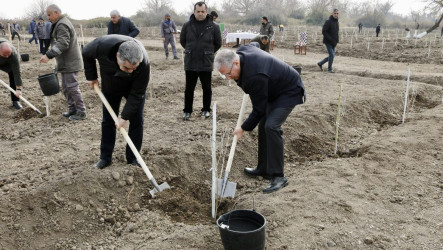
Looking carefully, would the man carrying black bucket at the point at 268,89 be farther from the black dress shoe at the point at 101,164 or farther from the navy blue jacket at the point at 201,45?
the navy blue jacket at the point at 201,45

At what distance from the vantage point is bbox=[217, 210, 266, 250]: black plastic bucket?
2.39 m

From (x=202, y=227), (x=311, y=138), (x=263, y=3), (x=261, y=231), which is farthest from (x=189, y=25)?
(x=263, y=3)

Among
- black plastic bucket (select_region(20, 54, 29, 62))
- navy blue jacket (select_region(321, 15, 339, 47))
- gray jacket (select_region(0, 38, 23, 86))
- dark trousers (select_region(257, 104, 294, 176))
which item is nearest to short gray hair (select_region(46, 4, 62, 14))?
gray jacket (select_region(0, 38, 23, 86))

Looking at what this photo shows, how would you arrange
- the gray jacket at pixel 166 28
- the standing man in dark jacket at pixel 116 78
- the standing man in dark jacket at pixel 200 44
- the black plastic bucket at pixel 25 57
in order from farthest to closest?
1. the black plastic bucket at pixel 25 57
2. the gray jacket at pixel 166 28
3. the standing man in dark jacket at pixel 200 44
4. the standing man in dark jacket at pixel 116 78

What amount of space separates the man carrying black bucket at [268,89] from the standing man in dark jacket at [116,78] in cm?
75

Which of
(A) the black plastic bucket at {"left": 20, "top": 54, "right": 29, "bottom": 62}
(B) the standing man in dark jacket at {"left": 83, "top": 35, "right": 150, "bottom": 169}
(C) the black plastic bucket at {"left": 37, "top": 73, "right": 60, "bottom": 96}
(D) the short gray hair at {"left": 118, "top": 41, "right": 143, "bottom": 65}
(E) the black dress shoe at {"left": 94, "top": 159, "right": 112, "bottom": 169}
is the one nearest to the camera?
(D) the short gray hair at {"left": 118, "top": 41, "right": 143, "bottom": 65}

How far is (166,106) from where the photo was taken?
20.9 ft

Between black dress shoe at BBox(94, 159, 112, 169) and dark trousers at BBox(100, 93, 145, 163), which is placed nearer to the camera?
dark trousers at BBox(100, 93, 145, 163)

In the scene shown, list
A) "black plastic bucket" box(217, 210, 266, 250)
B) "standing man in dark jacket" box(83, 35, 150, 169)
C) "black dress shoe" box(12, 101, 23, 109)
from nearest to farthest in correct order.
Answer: "black plastic bucket" box(217, 210, 266, 250) < "standing man in dark jacket" box(83, 35, 150, 169) < "black dress shoe" box(12, 101, 23, 109)

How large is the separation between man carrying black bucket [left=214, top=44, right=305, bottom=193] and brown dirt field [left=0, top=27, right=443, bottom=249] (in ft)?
0.91

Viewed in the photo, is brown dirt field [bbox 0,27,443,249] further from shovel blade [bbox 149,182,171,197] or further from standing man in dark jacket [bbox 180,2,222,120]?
standing man in dark jacket [bbox 180,2,222,120]

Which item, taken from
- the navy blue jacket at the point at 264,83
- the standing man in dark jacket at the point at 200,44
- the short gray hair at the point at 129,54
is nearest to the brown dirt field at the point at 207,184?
the navy blue jacket at the point at 264,83

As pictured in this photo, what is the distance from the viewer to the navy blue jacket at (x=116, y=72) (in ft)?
10.7

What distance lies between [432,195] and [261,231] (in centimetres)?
201
